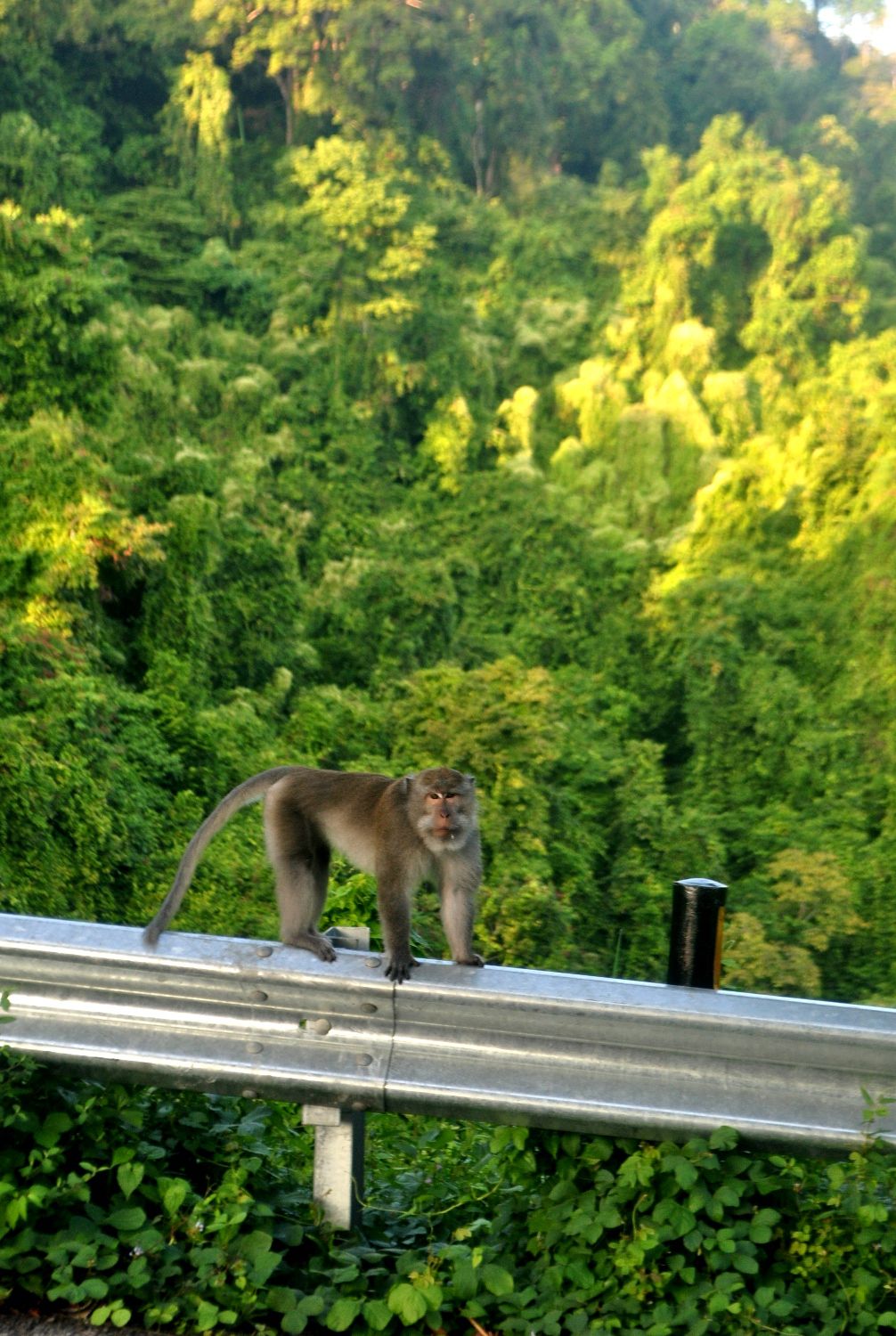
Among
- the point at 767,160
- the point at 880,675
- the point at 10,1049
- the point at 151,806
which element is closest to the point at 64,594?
the point at 151,806

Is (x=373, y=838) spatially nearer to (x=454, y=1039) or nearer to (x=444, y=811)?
(x=444, y=811)

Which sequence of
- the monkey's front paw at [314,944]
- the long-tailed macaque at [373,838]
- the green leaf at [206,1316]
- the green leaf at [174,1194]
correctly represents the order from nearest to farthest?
the green leaf at [206,1316] → the green leaf at [174,1194] → the monkey's front paw at [314,944] → the long-tailed macaque at [373,838]

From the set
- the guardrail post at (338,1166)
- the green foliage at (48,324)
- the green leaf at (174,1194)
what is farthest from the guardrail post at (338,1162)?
the green foliage at (48,324)

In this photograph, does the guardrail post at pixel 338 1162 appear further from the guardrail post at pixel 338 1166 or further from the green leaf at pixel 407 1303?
the green leaf at pixel 407 1303

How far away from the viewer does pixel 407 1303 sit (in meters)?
2.21

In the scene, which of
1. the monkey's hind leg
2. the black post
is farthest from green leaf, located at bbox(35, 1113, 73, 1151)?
the black post

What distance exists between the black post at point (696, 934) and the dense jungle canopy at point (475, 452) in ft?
25.0

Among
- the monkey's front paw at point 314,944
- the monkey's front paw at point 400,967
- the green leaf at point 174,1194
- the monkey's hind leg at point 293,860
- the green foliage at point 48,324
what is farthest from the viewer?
the green foliage at point 48,324

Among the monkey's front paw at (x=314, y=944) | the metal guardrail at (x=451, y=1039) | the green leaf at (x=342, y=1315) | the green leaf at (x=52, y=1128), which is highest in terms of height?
the monkey's front paw at (x=314, y=944)

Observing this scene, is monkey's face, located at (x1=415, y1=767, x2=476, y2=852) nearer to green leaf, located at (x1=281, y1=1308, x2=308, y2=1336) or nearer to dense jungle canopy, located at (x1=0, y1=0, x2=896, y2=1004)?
green leaf, located at (x1=281, y1=1308, x2=308, y2=1336)

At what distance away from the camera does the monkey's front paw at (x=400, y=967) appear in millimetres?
2461

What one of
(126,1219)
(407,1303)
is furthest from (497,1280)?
(126,1219)

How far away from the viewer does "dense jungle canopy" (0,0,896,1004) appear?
1216cm

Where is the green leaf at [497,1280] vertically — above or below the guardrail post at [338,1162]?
below
